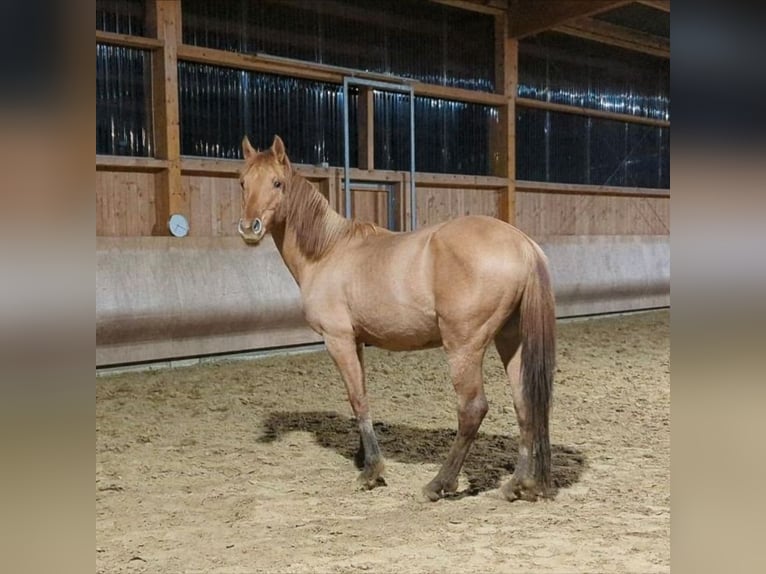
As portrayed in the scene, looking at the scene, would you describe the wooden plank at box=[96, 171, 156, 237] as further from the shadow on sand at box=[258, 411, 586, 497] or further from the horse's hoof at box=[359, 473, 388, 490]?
the horse's hoof at box=[359, 473, 388, 490]

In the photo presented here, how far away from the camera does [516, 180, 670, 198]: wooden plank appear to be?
9.75 m

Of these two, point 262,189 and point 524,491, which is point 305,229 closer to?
point 262,189

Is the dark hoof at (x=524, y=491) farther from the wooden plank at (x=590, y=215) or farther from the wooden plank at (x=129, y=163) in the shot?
the wooden plank at (x=590, y=215)

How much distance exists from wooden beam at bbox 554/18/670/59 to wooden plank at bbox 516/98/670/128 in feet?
3.89

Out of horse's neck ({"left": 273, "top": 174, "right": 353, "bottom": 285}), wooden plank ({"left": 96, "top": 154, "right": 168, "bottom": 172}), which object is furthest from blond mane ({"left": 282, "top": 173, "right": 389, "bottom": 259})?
wooden plank ({"left": 96, "top": 154, "right": 168, "bottom": 172})

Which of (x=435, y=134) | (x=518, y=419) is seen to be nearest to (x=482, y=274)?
(x=518, y=419)

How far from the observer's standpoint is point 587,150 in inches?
424

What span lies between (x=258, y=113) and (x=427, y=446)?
5.23 m

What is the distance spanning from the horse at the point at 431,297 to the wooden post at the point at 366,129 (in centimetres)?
489

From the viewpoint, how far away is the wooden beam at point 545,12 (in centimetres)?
867

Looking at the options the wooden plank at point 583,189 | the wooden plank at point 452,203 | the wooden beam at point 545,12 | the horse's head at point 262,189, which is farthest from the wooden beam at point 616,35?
the horse's head at point 262,189
